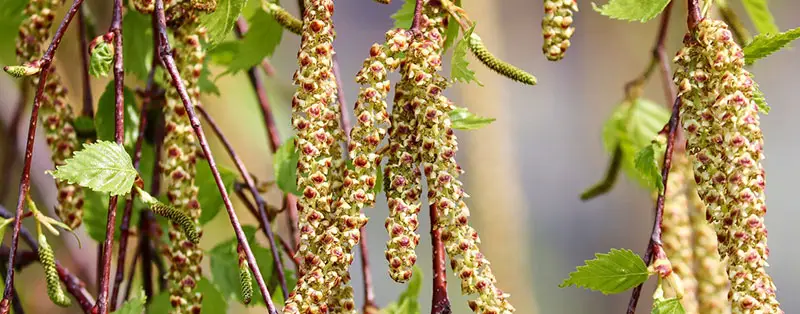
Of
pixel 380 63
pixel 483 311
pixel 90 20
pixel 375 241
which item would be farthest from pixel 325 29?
pixel 375 241

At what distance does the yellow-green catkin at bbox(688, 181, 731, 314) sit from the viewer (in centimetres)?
75

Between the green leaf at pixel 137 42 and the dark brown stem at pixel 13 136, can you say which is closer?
the green leaf at pixel 137 42

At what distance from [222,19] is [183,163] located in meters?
0.10

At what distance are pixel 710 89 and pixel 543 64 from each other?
3552 mm

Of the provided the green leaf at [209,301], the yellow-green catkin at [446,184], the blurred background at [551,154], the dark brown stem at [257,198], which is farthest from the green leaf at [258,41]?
the blurred background at [551,154]

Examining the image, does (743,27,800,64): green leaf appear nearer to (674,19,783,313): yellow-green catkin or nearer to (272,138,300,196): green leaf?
(674,19,783,313): yellow-green catkin

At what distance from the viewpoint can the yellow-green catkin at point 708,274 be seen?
747 millimetres

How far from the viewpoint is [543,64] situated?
3.99 metres

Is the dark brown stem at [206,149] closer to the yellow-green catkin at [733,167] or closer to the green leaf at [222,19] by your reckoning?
the green leaf at [222,19]

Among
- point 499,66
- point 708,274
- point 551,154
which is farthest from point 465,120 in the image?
point 551,154

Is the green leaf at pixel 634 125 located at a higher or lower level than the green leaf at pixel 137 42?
lower

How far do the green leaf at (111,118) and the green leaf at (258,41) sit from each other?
0.28ft

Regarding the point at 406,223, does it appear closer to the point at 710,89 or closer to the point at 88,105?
the point at 710,89

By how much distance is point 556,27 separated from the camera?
1.74 feet
